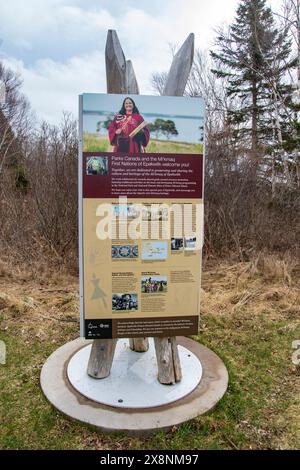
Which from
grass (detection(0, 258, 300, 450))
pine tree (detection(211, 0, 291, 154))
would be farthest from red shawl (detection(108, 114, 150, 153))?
pine tree (detection(211, 0, 291, 154))

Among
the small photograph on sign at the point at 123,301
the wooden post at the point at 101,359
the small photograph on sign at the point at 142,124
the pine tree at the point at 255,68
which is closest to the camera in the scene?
the small photograph on sign at the point at 142,124

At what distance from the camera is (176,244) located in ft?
7.93

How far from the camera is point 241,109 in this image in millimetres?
14586

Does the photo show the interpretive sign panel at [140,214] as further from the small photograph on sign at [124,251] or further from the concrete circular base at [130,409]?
the concrete circular base at [130,409]

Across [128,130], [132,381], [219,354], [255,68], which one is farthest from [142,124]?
[255,68]

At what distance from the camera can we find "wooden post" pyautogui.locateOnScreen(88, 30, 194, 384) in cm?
238

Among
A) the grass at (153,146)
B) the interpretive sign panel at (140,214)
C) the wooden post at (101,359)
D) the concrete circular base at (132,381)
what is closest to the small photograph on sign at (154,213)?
the interpretive sign panel at (140,214)

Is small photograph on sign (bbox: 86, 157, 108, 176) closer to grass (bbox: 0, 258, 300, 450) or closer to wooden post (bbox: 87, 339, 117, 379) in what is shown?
wooden post (bbox: 87, 339, 117, 379)

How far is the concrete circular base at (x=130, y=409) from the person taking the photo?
2.27 metres

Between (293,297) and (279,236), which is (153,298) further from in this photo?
(279,236)

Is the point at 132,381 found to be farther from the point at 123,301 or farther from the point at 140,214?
the point at 140,214

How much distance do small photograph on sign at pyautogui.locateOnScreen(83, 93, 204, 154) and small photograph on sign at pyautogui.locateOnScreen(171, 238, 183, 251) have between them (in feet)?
2.04

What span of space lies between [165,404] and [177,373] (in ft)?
1.02

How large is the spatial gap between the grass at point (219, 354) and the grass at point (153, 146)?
6.19 feet
